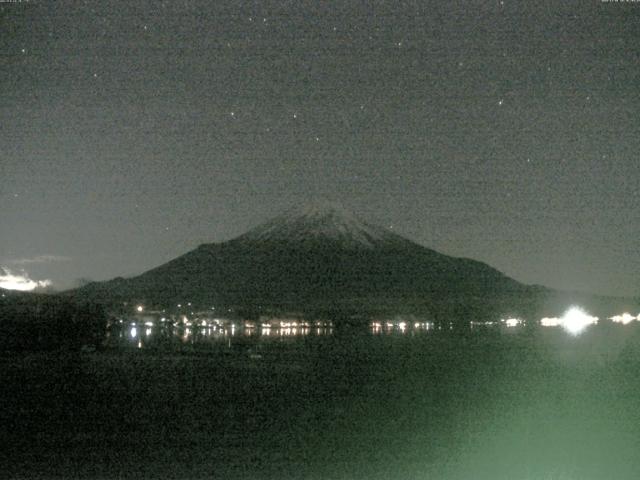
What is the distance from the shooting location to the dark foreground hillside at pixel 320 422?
13797mm

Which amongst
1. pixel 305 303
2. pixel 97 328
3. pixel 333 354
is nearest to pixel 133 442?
pixel 333 354

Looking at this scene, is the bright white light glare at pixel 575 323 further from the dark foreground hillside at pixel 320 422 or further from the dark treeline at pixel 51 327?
the dark foreground hillside at pixel 320 422

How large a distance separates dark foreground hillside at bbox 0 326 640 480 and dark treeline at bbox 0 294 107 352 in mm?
18405

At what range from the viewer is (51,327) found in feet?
192

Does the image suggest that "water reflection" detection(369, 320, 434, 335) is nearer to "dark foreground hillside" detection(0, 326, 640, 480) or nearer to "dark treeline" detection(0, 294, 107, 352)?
"dark treeline" detection(0, 294, 107, 352)

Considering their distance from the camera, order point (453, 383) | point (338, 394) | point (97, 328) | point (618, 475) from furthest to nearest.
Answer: point (97, 328) < point (453, 383) < point (338, 394) < point (618, 475)

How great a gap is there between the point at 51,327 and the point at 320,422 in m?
43.0

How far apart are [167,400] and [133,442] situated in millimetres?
7248

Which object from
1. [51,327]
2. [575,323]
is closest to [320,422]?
[51,327]

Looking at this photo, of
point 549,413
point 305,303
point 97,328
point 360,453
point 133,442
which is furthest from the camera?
point 305,303

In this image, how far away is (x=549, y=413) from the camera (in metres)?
20.1

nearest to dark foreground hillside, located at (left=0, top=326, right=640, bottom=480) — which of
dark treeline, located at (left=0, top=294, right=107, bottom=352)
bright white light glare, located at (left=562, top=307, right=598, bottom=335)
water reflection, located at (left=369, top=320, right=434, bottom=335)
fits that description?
dark treeline, located at (left=0, top=294, right=107, bottom=352)

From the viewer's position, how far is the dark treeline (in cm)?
5405

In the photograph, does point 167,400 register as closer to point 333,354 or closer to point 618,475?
point 618,475
